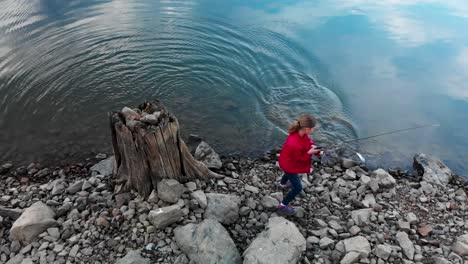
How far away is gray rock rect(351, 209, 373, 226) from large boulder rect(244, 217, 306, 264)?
46.3 inches

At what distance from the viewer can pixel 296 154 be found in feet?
18.8

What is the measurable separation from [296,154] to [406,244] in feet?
7.03

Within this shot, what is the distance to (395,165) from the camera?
8539 mm

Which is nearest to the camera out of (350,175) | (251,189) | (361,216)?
(361,216)

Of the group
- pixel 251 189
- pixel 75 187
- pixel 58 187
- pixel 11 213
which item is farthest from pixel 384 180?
pixel 11 213

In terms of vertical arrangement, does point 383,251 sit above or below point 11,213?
below

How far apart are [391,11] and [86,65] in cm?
1227

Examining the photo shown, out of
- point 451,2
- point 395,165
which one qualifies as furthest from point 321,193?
point 451,2

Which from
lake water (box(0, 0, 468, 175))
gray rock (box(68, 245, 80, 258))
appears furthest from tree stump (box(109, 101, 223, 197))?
lake water (box(0, 0, 468, 175))

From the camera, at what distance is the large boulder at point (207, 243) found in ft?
16.2

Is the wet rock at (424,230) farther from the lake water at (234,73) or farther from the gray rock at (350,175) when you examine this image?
the lake water at (234,73)

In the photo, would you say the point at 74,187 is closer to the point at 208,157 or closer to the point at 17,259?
the point at 17,259

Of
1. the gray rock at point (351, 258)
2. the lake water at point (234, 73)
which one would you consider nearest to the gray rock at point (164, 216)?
the gray rock at point (351, 258)

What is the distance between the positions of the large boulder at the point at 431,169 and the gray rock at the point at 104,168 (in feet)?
21.2
